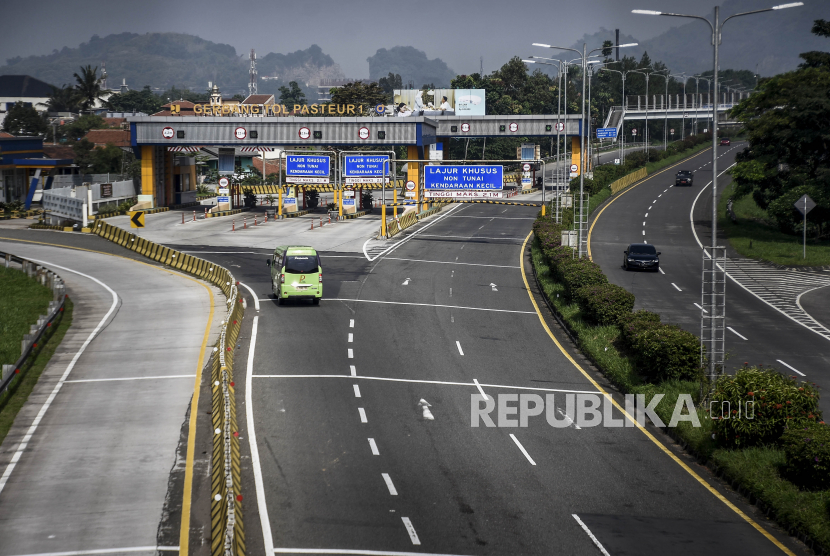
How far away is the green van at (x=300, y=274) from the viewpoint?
37.8 meters

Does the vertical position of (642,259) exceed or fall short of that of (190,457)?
it exceeds it

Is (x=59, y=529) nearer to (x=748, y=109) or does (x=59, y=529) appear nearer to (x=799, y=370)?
(x=799, y=370)

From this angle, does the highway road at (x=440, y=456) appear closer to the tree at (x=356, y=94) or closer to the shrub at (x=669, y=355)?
the shrub at (x=669, y=355)

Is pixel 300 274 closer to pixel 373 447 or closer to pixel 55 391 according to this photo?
pixel 55 391

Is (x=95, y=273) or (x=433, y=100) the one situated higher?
(x=433, y=100)

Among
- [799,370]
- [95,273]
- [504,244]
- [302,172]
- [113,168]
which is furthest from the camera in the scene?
[113,168]

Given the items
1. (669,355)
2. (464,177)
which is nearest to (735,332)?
(669,355)

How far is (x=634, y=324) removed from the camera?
2808 cm

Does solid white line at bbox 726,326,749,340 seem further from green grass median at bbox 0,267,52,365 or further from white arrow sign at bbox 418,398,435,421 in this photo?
green grass median at bbox 0,267,52,365

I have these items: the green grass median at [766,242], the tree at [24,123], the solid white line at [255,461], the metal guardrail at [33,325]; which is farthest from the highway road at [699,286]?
the tree at [24,123]

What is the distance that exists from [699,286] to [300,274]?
21495 millimetres

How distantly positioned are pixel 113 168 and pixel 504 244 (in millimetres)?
70458

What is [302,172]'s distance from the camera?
7650 centimetres

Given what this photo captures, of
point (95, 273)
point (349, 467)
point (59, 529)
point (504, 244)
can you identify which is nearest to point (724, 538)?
point (349, 467)
